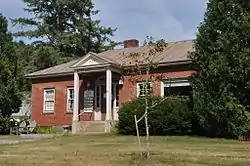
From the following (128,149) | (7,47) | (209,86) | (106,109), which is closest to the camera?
(128,149)

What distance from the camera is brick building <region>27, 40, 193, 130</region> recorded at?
94.2ft

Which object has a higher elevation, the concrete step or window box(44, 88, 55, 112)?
window box(44, 88, 55, 112)

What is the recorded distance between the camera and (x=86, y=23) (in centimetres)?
5666

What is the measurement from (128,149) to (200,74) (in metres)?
8.78

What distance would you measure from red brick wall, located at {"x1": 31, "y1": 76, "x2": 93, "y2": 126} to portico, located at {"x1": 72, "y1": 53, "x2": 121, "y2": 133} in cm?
75

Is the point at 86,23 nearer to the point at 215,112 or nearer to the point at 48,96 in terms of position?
the point at 48,96

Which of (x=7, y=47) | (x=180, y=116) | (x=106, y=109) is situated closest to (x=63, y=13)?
(x=7, y=47)

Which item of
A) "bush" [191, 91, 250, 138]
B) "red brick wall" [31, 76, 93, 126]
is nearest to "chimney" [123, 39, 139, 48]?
"red brick wall" [31, 76, 93, 126]

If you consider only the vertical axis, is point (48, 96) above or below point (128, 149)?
above

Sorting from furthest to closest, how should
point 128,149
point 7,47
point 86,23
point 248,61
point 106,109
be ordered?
point 86,23
point 7,47
point 106,109
point 248,61
point 128,149

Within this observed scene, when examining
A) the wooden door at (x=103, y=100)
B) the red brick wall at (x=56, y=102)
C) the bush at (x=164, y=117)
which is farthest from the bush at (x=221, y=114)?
the red brick wall at (x=56, y=102)

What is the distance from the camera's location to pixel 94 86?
32.3 meters

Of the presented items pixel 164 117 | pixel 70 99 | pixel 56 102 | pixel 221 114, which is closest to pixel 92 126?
pixel 70 99

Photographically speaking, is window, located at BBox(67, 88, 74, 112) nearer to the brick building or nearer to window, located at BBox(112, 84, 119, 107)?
the brick building
